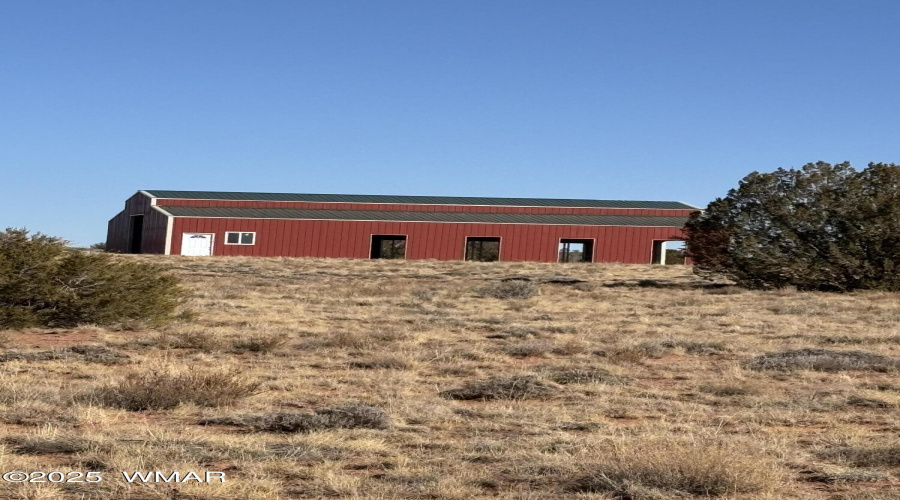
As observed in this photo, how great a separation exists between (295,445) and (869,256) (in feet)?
86.8

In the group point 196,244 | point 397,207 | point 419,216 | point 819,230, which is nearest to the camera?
point 819,230

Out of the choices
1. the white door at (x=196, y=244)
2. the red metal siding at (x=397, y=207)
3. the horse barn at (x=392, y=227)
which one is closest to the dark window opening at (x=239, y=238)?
the horse barn at (x=392, y=227)

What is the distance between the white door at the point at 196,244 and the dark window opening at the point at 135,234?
757 cm

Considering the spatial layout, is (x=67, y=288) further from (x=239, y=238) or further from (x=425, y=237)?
(x=425, y=237)

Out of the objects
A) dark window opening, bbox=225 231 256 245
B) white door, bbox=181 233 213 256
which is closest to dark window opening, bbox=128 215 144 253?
white door, bbox=181 233 213 256

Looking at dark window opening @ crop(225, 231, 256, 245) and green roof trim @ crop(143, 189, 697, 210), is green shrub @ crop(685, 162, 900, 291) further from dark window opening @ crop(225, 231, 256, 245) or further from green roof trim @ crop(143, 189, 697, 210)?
dark window opening @ crop(225, 231, 256, 245)

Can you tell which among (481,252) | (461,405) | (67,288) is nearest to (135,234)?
(481,252)

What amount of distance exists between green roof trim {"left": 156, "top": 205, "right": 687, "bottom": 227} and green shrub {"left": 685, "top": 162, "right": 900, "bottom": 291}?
2302 centimetres

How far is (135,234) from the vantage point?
59.3 m

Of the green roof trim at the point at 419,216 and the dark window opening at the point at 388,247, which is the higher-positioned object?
the green roof trim at the point at 419,216

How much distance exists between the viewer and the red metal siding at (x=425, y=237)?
52.3 meters

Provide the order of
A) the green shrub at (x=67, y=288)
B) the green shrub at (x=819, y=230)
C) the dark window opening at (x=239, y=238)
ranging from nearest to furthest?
1. the green shrub at (x=67, y=288)
2. the green shrub at (x=819, y=230)
3. the dark window opening at (x=239, y=238)

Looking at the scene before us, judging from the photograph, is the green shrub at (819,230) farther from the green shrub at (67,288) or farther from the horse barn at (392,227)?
the horse barn at (392,227)

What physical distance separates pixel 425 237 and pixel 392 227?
1.89m
